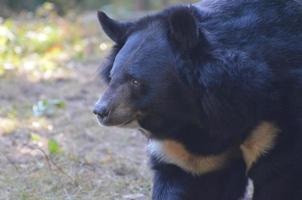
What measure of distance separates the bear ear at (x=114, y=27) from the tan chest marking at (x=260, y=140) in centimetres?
86

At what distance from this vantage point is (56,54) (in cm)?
1057

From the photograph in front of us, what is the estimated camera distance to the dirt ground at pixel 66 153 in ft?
16.5

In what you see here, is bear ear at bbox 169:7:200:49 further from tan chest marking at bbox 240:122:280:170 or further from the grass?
the grass

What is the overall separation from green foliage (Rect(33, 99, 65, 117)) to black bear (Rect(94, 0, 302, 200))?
121 inches

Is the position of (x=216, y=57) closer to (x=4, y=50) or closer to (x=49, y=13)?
(x=4, y=50)

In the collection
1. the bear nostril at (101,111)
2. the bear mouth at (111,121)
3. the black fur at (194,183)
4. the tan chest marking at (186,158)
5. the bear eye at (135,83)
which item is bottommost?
the black fur at (194,183)

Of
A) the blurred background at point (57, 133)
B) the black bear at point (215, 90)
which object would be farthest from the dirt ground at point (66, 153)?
the black bear at point (215, 90)

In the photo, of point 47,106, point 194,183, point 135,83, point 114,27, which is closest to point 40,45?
point 47,106

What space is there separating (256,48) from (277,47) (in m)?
0.12

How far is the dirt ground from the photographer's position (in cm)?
502

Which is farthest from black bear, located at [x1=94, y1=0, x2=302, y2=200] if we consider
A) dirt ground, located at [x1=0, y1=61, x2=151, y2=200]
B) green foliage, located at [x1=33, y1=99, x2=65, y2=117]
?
green foliage, located at [x1=33, y1=99, x2=65, y2=117]

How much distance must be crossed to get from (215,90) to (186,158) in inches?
19.2

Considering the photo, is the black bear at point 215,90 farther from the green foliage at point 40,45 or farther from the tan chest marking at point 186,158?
the green foliage at point 40,45

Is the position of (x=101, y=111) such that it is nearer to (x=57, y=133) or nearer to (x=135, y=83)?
(x=135, y=83)
